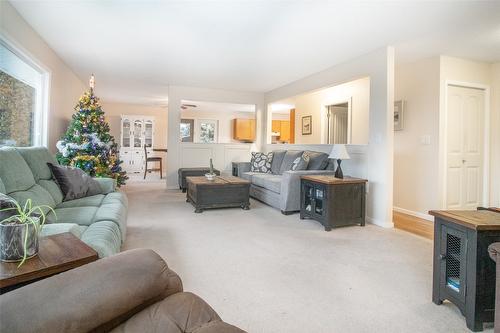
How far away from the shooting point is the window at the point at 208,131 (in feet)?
34.7

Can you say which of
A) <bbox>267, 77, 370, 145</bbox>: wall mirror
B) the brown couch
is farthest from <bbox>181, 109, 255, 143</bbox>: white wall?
the brown couch

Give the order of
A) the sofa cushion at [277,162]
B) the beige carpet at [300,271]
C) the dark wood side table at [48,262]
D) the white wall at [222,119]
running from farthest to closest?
the white wall at [222,119] → the sofa cushion at [277,162] → the beige carpet at [300,271] → the dark wood side table at [48,262]

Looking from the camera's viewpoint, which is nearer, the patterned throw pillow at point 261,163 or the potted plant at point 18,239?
the potted plant at point 18,239

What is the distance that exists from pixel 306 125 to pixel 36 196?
18.4 feet

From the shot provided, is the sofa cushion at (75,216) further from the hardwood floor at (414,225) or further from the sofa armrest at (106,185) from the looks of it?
the hardwood floor at (414,225)

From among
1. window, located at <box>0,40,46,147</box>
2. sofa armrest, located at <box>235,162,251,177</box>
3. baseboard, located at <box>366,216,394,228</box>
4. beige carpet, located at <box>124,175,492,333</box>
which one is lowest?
beige carpet, located at <box>124,175,492,333</box>

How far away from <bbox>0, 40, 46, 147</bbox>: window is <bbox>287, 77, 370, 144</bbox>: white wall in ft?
14.6

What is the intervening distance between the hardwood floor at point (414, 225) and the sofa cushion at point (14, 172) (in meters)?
3.98

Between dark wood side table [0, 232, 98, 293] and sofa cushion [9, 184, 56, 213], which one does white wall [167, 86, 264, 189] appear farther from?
dark wood side table [0, 232, 98, 293]

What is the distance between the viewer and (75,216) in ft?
7.16

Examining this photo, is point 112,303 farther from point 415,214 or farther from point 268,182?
point 415,214

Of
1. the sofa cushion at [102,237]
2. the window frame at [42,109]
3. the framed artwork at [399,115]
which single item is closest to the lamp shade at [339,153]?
the framed artwork at [399,115]

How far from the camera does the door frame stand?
13.5ft

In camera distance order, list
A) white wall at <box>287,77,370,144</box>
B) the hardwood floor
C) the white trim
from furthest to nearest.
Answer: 1. white wall at <box>287,77,370,144</box>
2. the white trim
3. the hardwood floor
